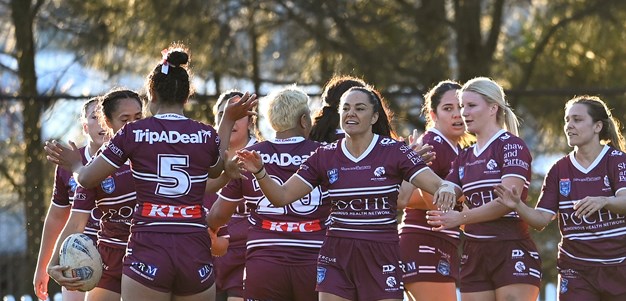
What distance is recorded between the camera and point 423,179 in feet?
19.8

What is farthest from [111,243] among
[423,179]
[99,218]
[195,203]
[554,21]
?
[554,21]

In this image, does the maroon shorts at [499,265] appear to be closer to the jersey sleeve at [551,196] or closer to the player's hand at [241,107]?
the jersey sleeve at [551,196]

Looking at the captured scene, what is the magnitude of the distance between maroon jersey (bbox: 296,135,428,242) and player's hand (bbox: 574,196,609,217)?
103 centimetres

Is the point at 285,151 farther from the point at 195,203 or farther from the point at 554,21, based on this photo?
the point at 554,21

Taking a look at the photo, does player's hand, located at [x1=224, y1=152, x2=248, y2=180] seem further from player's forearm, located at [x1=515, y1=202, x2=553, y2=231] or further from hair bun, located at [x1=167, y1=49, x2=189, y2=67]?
player's forearm, located at [x1=515, y1=202, x2=553, y2=231]

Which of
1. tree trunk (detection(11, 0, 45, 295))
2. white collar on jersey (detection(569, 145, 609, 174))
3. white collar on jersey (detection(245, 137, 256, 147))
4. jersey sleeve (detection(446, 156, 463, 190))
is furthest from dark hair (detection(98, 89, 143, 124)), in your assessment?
tree trunk (detection(11, 0, 45, 295))

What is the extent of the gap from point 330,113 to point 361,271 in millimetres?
1415

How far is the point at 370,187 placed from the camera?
6070mm

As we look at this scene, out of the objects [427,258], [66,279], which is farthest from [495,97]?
[66,279]

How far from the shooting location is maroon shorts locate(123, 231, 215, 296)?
18.7ft

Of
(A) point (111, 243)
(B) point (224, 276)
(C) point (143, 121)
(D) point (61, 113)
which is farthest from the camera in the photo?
(D) point (61, 113)

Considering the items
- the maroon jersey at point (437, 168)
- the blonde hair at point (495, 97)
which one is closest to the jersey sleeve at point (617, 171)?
the blonde hair at point (495, 97)

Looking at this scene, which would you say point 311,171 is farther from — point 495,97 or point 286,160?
point 495,97

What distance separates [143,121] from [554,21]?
9.26 meters
